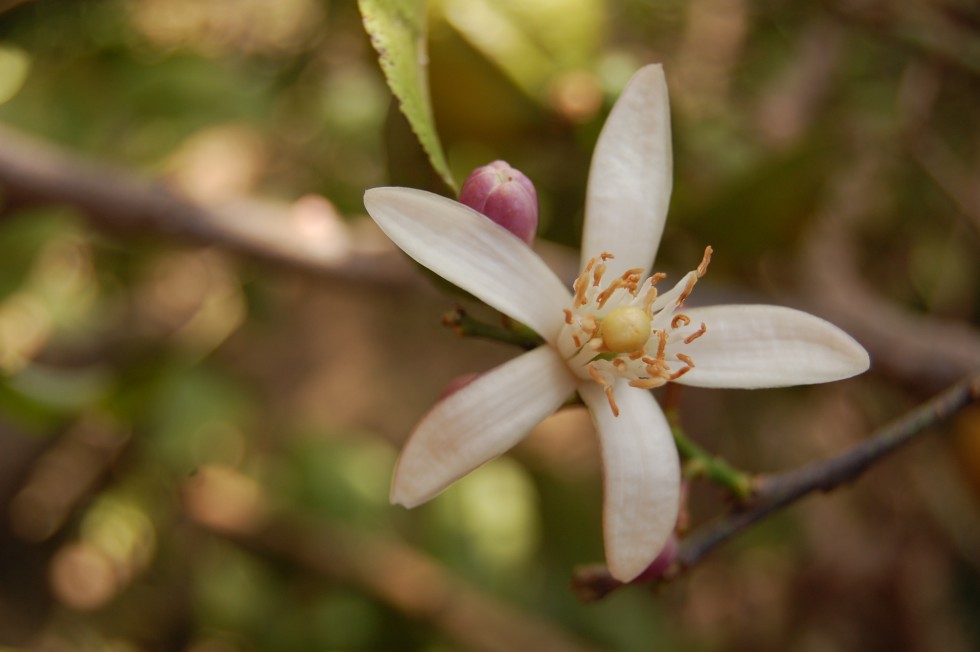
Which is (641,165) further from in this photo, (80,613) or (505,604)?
(80,613)

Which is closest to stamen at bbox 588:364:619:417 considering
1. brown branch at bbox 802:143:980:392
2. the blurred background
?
the blurred background

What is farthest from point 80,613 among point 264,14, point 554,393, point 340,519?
point 554,393

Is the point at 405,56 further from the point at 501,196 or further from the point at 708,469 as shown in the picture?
the point at 708,469

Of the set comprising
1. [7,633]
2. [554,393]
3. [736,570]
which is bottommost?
[7,633]

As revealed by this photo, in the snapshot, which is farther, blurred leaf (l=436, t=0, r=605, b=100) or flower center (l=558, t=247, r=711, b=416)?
blurred leaf (l=436, t=0, r=605, b=100)

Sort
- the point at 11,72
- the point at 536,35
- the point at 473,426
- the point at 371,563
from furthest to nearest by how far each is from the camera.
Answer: the point at 371,563
the point at 11,72
the point at 536,35
the point at 473,426

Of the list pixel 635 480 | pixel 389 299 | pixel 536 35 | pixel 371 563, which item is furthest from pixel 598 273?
pixel 371 563

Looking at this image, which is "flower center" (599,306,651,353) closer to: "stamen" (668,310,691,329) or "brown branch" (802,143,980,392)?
"stamen" (668,310,691,329)
